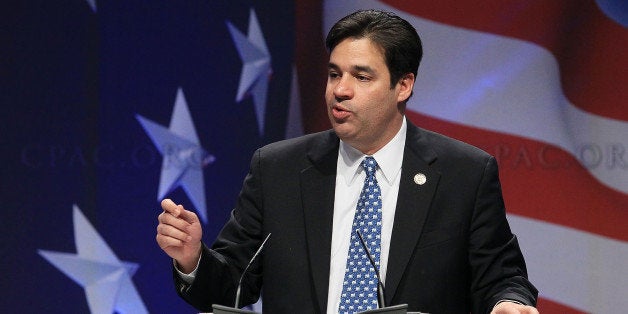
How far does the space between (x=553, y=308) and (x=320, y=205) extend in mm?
1936

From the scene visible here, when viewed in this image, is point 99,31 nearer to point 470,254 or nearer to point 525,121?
point 525,121

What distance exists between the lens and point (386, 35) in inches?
92.4

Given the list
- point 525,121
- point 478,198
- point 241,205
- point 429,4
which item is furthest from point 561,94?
point 241,205

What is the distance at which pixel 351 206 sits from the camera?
2346 mm

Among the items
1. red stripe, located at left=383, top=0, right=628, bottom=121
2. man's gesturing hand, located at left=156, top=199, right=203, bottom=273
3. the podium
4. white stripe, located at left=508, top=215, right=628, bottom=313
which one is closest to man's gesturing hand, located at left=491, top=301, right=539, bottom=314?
the podium

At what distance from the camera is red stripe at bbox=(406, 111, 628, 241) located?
388 centimetres

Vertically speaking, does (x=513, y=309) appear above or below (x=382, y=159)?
below

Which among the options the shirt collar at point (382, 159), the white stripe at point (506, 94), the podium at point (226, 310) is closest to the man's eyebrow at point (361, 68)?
the shirt collar at point (382, 159)

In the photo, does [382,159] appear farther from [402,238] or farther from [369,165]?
[402,238]

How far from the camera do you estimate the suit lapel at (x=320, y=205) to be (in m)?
2.27

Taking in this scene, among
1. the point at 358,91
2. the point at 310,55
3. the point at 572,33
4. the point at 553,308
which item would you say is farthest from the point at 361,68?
the point at 553,308

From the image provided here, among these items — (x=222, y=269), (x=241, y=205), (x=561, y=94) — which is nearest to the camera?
(x=222, y=269)

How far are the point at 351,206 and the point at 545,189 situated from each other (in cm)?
183

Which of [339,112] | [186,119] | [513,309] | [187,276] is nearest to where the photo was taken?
[513,309]
